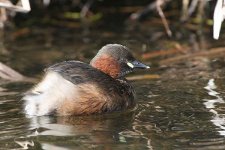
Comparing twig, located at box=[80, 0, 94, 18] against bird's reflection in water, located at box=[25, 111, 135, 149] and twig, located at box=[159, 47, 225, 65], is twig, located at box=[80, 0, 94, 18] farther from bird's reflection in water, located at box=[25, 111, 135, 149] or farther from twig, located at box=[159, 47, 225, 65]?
bird's reflection in water, located at box=[25, 111, 135, 149]

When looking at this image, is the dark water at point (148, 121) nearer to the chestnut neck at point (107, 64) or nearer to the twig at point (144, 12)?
the chestnut neck at point (107, 64)

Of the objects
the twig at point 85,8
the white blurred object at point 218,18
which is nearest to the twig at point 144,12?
the twig at point 85,8

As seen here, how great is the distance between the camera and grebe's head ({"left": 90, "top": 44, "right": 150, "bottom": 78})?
20.4 ft

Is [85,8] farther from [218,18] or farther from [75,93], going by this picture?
[75,93]

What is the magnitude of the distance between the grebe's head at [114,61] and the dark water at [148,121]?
0.31 m

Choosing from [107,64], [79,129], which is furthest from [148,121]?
[107,64]

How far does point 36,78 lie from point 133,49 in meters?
1.94

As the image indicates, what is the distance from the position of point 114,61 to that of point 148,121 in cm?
92

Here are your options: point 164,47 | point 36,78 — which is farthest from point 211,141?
point 164,47

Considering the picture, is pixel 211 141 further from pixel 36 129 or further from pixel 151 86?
pixel 151 86

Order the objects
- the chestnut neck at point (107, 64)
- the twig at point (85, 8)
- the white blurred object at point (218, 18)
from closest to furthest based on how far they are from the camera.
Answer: the white blurred object at point (218, 18) < the chestnut neck at point (107, 64) < the twig at point (85, 8)

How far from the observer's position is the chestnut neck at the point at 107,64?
20.4 ft

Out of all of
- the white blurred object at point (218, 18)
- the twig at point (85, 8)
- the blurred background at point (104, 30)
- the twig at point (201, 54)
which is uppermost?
the twig at point (85, 8)

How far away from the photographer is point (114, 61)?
6.27 meters
